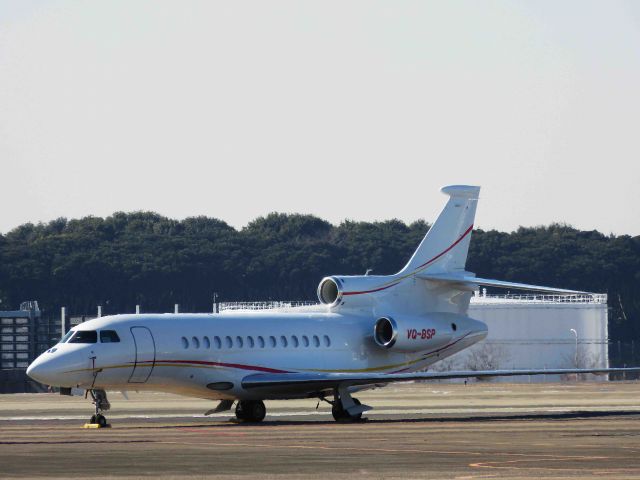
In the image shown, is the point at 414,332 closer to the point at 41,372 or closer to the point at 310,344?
the point at 310,344

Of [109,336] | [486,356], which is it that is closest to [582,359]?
[486,356]

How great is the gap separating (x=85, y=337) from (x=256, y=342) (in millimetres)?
5561

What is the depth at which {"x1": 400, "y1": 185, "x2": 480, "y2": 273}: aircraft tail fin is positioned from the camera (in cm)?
4962

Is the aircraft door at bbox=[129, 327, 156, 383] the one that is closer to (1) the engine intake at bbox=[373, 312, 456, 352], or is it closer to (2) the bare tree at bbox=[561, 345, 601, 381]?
(1) the engine intake at bbox=[373, 312, 456, 352]

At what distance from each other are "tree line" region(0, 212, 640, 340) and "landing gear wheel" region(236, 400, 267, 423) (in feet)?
352

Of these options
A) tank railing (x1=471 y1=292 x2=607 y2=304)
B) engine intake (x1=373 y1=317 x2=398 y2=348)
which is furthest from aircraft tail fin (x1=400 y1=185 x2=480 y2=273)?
tank railing (x1=471 y1=292 x2=607 y2=304)

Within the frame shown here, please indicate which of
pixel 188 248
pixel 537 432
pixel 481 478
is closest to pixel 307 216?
pixel 188 248

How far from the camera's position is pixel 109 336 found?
42406mm

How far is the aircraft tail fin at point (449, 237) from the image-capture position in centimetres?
4962

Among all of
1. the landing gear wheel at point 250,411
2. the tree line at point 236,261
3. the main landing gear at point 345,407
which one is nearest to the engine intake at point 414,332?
the main landing gear at point 345,407

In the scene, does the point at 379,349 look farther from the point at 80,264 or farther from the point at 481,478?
the point at 80,264

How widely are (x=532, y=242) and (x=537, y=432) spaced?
132 metres

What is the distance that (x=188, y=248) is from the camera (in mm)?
160000

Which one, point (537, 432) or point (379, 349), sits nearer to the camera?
point (537, 432)
